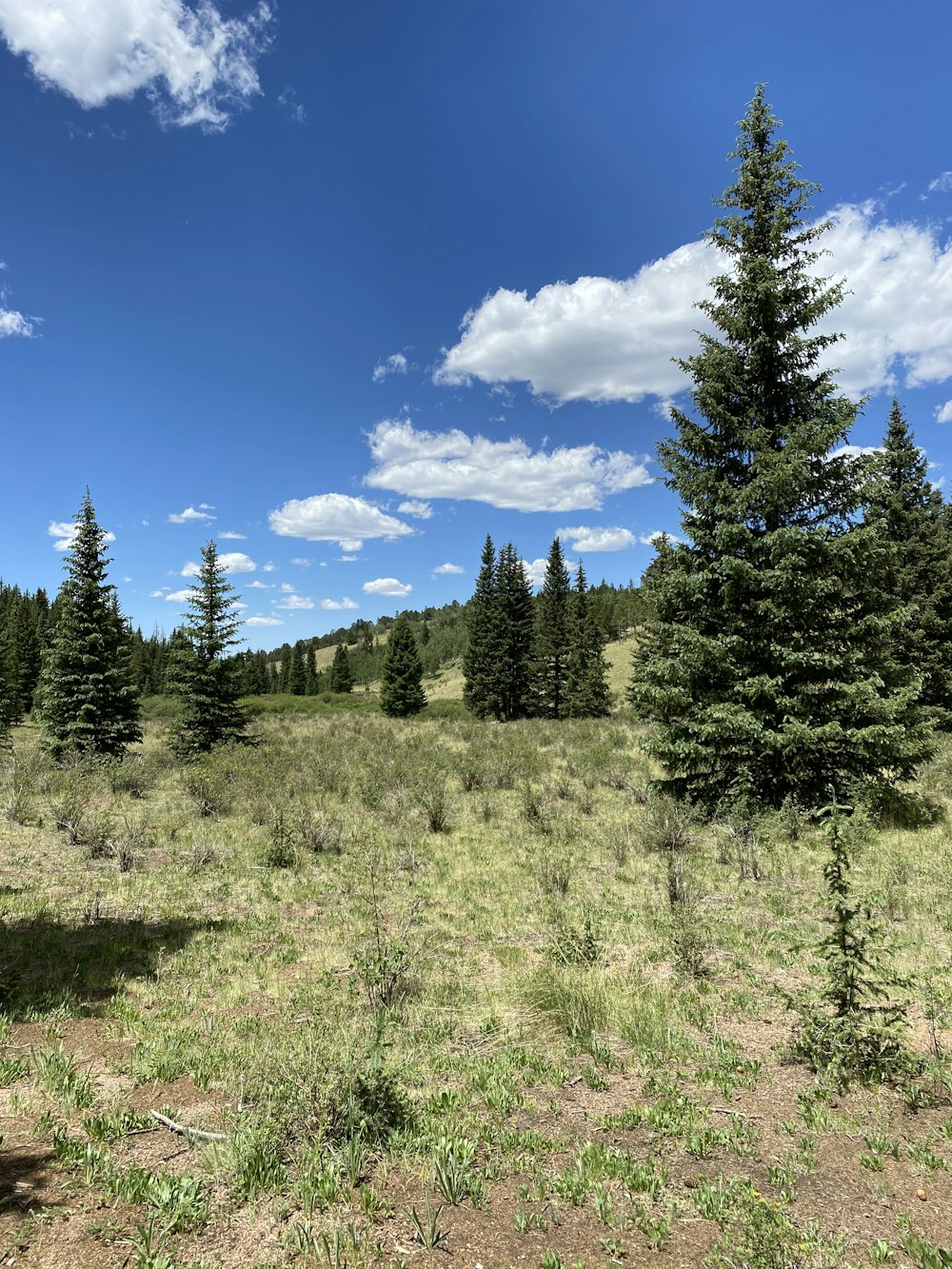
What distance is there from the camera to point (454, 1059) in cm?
507

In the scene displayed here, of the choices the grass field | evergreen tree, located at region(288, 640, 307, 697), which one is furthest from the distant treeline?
the grass field

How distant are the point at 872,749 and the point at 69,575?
2589 cm

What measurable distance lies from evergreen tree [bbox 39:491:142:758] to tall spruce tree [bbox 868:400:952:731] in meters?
32.5

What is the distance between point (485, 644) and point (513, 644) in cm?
232

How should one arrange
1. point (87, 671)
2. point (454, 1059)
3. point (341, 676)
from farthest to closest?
1. point (341, 676)
2. point (87, 671)
3. point (454, 1059)

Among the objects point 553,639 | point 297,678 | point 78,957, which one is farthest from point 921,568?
point 297,678

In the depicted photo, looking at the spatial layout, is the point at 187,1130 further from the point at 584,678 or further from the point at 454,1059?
the point at 584,678

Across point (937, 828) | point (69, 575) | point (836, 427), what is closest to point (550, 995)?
point (937, 828)

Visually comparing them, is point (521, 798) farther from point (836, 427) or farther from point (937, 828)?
point (836, 427)

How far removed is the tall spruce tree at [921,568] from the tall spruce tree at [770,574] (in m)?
18.1

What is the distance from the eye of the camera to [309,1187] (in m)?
3.46

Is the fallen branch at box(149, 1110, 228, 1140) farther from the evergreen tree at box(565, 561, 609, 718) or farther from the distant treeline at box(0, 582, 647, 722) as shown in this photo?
the evergreen tree at box(565, 561, 609, 718)

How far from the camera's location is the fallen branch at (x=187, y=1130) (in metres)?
3.88

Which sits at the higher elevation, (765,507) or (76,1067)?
(765,507)
